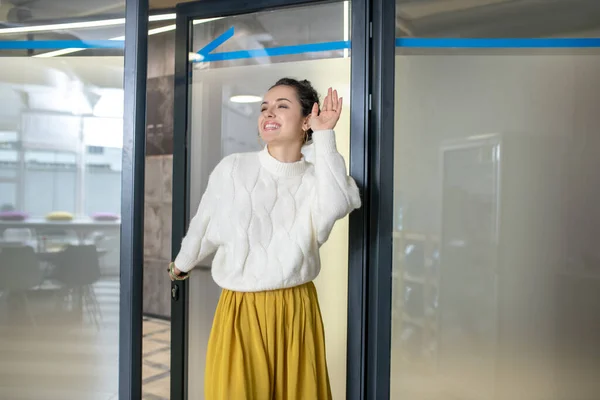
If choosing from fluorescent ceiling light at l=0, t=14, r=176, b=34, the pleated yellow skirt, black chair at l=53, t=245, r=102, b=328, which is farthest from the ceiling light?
the pleated yellow skirt

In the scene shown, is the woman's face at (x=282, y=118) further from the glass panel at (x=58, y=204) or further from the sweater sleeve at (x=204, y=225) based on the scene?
the glass panel at (x=58, y=204)

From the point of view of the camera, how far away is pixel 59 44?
2.11m

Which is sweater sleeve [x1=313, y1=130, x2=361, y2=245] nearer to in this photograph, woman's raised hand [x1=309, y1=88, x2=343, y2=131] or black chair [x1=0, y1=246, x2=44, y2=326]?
woman's raised hand [x1=309, y1=88, x2=343, y2=131]

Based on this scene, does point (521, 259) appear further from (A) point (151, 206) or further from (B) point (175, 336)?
(A) point (151, 206)

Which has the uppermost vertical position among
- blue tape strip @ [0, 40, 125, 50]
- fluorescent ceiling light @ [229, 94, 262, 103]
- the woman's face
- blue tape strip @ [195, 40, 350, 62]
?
blue tape strip @ [0, 40, 125, 50]

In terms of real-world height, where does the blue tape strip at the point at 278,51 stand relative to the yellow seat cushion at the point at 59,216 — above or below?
above

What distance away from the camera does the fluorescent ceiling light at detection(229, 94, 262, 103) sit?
81.4 inches

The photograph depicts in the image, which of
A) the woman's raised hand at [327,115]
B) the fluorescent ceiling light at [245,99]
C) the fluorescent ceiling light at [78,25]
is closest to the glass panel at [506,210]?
the woman's raised hand at [327,115]

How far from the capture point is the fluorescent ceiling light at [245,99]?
2.07 meters

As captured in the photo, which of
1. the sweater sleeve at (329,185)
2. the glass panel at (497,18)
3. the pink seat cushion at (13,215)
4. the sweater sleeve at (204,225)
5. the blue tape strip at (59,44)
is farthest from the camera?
the pink seat cushion at (13,215)

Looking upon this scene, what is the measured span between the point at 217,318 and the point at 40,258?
3.00ft

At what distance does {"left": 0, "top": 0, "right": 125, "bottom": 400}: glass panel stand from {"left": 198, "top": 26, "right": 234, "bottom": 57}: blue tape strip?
1.15ft

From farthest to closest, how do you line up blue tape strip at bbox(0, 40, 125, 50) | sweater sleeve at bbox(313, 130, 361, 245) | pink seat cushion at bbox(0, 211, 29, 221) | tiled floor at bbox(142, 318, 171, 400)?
tiled floor at bbox(142, 318, 171, 400), pink seat cushion at bbox(0, 211, 29, 221), blue tape strip at bbox(0, 40, 125, 50), sweater sleeve at bbox(313, 130, 361, 245)

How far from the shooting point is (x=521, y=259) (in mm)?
1924
